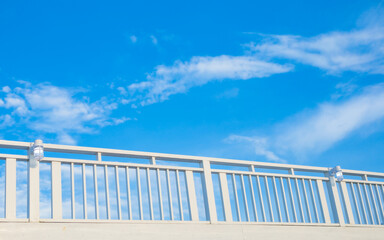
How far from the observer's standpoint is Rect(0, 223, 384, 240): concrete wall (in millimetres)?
4102

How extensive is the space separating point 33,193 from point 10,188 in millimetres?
201

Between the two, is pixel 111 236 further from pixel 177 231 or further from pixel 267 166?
pixel 267 166

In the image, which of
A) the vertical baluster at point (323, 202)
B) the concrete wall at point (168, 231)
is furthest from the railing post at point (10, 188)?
the vertical baluster at point (323, 202)

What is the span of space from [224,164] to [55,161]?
1.92 metres

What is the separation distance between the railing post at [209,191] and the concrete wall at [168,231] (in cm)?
11

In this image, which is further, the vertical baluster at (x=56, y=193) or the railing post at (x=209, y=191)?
the railing post at (x=209, y=191)

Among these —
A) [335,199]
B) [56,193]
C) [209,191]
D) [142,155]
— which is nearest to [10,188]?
[56,193]

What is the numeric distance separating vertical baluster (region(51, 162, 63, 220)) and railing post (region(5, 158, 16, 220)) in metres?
0.34

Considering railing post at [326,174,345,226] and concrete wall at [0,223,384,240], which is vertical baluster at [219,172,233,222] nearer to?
concrete wall at [0,223,384,240]

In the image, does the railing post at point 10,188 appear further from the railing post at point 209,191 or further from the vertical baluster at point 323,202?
the vertical baluster at point 323,202

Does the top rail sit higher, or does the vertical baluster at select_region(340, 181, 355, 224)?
the top rail

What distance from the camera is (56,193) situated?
4.34 metres

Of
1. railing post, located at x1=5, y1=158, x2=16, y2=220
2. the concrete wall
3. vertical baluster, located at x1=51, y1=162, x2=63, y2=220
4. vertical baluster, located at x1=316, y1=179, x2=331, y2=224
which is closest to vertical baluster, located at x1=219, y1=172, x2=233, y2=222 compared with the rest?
the concrete wall

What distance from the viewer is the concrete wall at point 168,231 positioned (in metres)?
4.10
